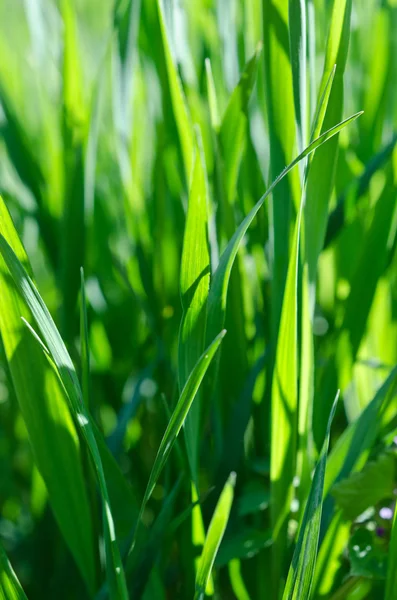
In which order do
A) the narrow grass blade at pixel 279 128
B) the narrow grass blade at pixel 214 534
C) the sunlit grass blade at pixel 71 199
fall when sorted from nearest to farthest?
the narrow grass blade at pixel 214 534, the narrow grass blade at pixel 279 128, the sunlit grass blade at pixel 71 199

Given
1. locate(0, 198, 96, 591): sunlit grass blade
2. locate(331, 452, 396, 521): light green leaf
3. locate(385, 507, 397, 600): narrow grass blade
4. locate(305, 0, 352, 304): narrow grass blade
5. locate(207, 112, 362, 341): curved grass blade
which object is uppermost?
locate(305, 0, 352, 304): narrow grass blade

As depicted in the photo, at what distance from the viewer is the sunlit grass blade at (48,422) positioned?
38cm

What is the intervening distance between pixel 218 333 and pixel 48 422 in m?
0.12

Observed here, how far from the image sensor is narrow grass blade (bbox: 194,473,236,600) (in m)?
0.32

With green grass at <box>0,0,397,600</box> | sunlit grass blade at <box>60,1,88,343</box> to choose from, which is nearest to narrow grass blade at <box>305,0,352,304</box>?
green grass at <box>0,0,397,600</box>

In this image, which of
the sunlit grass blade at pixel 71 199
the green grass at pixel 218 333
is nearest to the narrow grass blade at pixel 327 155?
the green grass at pixel 218 333

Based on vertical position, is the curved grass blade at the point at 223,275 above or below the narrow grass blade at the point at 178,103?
below

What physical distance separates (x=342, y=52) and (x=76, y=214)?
0.28 metres

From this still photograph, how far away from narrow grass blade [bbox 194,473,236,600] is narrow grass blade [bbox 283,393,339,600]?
0.04 m

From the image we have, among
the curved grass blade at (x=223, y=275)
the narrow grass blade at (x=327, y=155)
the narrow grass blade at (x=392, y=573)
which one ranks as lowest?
the narrow grass blade at (x=392, y=573)

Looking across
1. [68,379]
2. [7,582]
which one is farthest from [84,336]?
[7,582]

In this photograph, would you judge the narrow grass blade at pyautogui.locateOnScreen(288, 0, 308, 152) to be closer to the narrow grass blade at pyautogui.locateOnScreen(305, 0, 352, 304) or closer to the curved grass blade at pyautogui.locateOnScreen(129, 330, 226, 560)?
the narrow grass blade at pyautogui.locateOnScreen(305, 0, 352, 304)

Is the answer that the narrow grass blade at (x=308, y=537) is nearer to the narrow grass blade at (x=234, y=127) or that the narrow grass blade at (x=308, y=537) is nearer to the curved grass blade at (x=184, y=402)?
the curved grass blade at (x=184, y=402)

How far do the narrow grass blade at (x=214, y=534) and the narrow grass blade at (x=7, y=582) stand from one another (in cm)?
10
